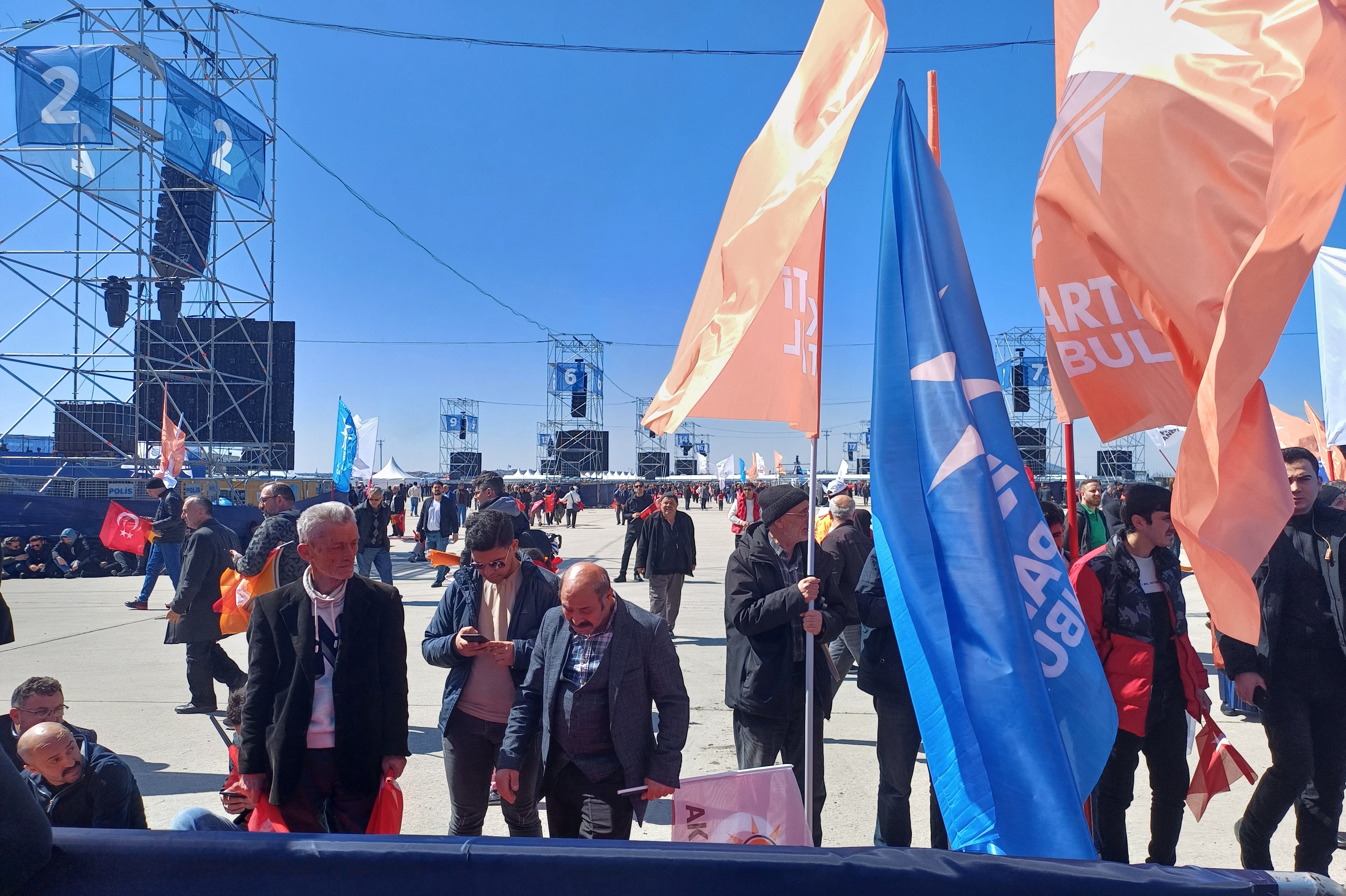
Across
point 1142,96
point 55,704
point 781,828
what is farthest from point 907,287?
point 55,704

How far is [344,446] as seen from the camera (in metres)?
14.2

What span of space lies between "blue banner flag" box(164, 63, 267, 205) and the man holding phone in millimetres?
19635

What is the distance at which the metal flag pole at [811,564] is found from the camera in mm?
3340

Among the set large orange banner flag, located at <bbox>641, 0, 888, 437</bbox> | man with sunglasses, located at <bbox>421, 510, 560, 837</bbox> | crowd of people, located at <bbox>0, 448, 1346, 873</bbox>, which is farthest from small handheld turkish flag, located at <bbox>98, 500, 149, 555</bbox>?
large orange banner flag, located at <bbox>641, 0, 888, 437</bbox>

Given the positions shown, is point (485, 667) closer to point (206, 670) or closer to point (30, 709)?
point (30, 709)

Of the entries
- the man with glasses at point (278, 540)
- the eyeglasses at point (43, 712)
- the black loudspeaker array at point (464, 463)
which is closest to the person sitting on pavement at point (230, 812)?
the eyeglasses at point (43, 712)

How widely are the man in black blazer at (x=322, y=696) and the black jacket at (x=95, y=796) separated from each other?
0.49 m

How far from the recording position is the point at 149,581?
37.5ft

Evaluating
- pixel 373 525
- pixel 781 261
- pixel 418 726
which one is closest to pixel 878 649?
pixel 781 261

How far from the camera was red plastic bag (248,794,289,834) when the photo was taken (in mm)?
2943

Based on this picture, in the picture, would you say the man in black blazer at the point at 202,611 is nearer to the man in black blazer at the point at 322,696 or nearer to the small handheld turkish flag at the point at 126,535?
the man in black blazer at the point at 322,696

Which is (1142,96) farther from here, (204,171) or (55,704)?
(204,171)

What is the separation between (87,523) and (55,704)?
14.5 metres

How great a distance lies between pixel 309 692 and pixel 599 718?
1096 millimetres
